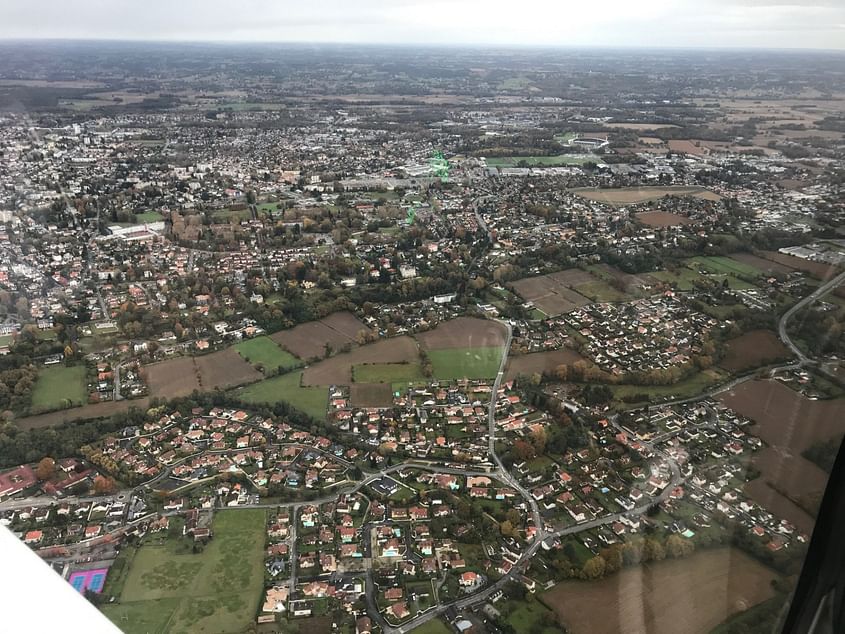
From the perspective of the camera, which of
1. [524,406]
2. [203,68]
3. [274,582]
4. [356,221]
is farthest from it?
[203,68]

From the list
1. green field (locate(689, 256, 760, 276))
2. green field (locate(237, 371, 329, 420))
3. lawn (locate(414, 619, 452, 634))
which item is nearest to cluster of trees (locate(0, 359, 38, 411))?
green field (locate(237, 371, 329, 420))

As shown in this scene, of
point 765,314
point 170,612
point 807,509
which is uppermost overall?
point 807,509

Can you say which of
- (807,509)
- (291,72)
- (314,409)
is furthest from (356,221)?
(291,72)

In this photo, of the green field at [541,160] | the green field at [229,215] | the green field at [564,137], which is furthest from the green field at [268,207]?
the green field at [564,137]

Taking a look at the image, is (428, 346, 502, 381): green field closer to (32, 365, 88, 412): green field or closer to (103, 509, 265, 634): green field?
(103, 509, 265, 634): green field

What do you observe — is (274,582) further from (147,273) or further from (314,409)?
(147,273)

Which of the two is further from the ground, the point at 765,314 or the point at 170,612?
the point at 765,314
